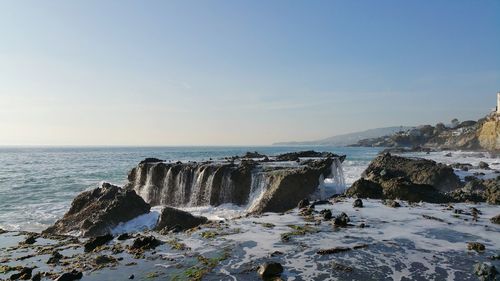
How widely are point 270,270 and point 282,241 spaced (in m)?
3.65

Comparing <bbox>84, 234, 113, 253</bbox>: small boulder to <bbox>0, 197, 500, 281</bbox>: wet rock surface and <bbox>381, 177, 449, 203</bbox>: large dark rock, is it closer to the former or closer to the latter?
<bbox>0, 197, 500, 281</bbox>: wet rock surface

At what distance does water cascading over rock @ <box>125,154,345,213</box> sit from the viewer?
97.2 ft

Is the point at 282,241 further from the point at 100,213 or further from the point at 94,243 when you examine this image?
the point at 100,213

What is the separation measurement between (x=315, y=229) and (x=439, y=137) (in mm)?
172462

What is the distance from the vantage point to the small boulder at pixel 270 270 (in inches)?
465

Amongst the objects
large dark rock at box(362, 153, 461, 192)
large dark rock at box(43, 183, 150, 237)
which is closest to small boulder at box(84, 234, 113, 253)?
large dark rock at box(43, 183, 150, 237)

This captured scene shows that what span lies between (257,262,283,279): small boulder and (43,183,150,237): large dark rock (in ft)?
49.2

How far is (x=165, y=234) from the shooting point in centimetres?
1838

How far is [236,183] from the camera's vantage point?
33219mm

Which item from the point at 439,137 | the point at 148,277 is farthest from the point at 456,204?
the point at 439,137

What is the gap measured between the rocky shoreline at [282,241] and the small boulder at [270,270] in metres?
0.03

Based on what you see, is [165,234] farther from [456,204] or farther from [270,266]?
[456,204]

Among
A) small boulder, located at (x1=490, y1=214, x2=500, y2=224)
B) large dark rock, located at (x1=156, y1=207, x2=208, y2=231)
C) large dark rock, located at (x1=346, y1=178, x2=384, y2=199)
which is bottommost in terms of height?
large dark rock, located at (x1=156, y1=207, x2=208, y2=231)

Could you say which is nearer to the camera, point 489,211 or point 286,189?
point 489,211
